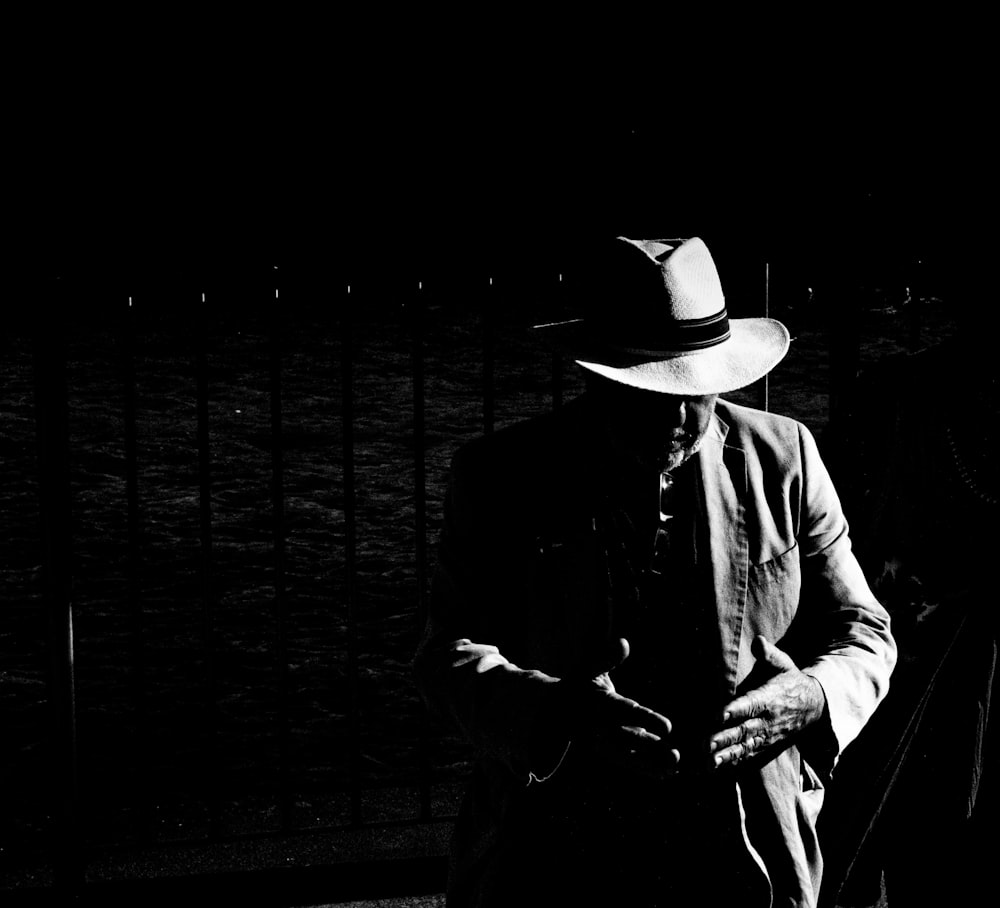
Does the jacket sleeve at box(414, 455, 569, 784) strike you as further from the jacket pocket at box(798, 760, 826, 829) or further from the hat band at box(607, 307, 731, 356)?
the jacket pocket at box(798, 760, 826, 829)

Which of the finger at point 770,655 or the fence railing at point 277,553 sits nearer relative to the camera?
the finger at point 770,655

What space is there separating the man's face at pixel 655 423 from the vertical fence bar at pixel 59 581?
2.01 m

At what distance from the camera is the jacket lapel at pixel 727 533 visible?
2.66 meters

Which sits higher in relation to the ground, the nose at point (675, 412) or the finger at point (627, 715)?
the nose at point (675, 412)

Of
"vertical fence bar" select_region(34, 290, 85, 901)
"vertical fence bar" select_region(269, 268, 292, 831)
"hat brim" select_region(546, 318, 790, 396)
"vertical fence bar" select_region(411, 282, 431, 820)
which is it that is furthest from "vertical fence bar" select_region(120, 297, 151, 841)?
"hat brim" select_region(546, 318, 790, 396)

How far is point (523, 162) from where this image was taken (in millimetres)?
14969

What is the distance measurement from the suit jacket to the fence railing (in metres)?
1.16

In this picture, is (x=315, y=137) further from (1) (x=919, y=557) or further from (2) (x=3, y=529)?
(1) (x=919, y=557)

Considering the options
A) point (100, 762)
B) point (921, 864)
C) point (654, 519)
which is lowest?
point (100, 762)

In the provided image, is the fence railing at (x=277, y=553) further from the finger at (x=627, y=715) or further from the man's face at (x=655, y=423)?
the finger at (x=627, y=715)

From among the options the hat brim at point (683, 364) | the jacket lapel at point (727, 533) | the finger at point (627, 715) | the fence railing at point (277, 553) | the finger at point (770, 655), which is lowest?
the fence railing at point (277, 553)

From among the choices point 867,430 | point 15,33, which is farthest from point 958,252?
point 15,33

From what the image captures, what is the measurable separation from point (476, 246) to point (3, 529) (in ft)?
25.2

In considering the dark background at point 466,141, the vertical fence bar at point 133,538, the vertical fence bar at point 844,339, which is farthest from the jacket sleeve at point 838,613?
the dark background at point 466,141
